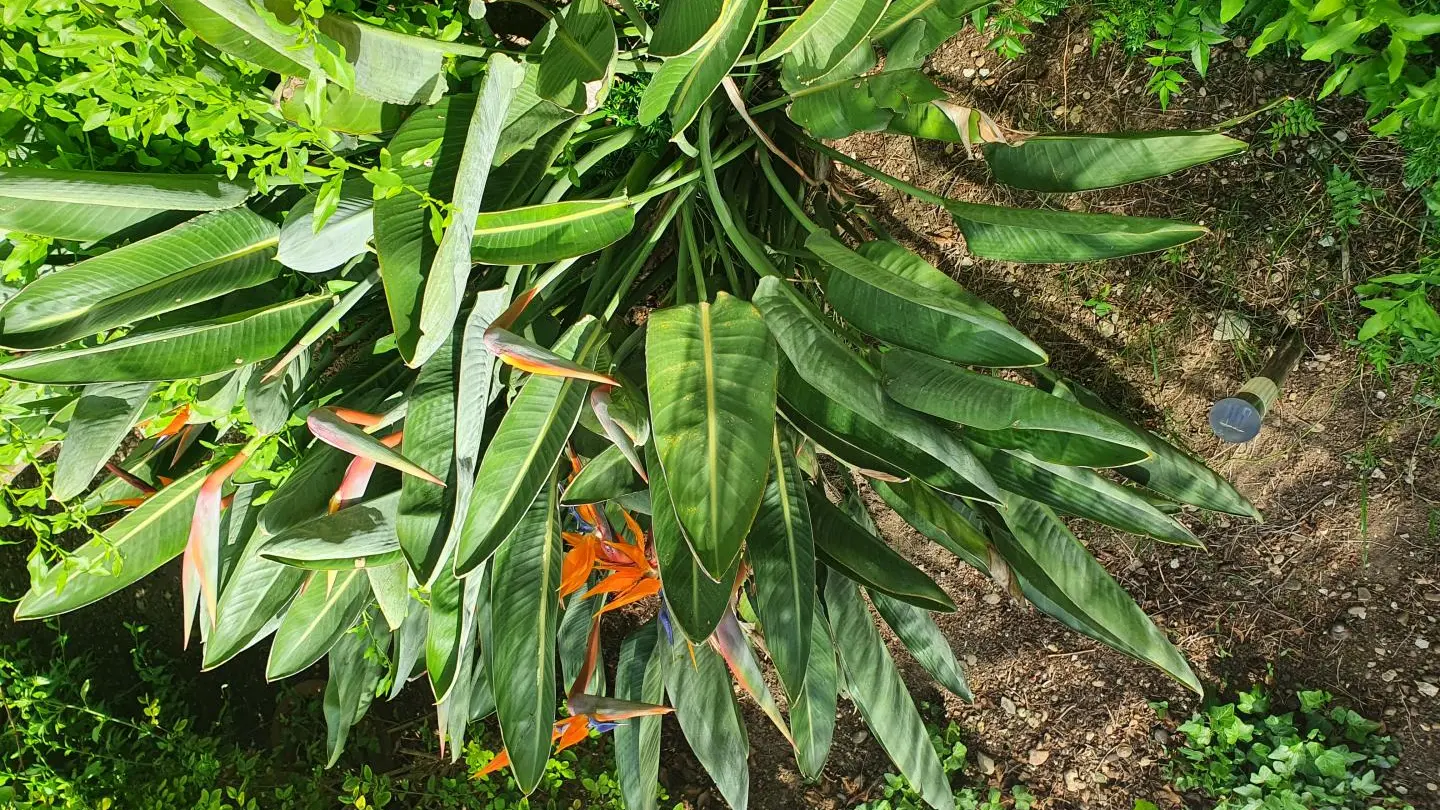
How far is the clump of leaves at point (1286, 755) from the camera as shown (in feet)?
4.74

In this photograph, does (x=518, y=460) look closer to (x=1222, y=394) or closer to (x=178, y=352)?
(x=178, y=352)

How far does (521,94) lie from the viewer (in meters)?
0.96

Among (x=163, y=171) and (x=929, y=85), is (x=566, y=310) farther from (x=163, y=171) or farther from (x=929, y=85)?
(x=929, y=85)

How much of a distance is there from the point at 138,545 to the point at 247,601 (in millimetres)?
152

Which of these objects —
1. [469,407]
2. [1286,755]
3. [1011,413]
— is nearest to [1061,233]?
[1011,413]

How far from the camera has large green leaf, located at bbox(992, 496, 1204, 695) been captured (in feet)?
3.27

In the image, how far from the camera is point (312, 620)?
1118 millimetres

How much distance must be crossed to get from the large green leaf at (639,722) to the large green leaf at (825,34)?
78cm

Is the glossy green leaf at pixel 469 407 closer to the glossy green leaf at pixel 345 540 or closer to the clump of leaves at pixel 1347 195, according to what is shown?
the glossy green leaf at pixel 345 540

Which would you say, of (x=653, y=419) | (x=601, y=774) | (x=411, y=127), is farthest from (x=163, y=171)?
(x=601, y=774)

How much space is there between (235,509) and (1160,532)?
1149 mm

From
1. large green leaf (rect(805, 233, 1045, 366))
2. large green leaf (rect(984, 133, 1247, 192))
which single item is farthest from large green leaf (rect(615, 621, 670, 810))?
large green leaf (rect(984, 133, 1247, 192))

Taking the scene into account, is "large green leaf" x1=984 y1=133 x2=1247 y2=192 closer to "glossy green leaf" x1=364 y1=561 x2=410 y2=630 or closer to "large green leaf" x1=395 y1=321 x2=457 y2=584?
"large green leaf" x1=395 y1=321 x2=457 y2=584

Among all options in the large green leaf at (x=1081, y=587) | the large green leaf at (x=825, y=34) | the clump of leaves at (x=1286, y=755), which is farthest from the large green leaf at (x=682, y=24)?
the clump of leaves at (x=1286, y=755)
